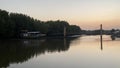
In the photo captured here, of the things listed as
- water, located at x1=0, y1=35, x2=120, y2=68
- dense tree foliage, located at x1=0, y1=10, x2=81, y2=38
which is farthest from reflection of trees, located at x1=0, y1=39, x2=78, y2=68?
dense tree foliage, located at x1=0, y1=10, x2=81, y2=38

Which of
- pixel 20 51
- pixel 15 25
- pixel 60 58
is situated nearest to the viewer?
pixel 60 58

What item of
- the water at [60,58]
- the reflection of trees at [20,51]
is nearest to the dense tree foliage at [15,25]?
the reflection of trees at [20,51]

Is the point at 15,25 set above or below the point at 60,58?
above

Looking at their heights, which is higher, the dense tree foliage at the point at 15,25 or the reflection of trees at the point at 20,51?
the dense tree foliage at the point at 15,25

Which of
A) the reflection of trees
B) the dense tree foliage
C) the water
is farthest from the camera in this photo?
the dense tree foliage

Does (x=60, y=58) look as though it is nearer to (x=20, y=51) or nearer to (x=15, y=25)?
(x=20, y=51)

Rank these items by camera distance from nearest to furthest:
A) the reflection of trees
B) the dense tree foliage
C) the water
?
1. the water
2. the reflection of trees
3. the dense tree foliage

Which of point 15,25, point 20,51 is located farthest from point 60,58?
point 15,25

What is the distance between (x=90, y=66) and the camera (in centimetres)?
1505

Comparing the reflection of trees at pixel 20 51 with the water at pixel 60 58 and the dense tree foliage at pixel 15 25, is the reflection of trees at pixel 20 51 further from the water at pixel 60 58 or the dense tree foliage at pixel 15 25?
the dense tree foliage at pixel 15 25

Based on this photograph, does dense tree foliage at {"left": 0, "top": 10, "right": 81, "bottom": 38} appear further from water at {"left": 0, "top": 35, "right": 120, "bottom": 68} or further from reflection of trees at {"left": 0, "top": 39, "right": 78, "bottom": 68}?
water at {"left": 0, "top": 35, "right": 120, "bottom": 68}

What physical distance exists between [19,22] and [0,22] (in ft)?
32.9

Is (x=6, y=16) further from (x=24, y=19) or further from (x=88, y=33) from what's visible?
(x=88, y=33)

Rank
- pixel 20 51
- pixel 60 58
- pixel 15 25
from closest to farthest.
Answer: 1. pixel 60 58
2. pixel 20 51
3. pixel 15 25
